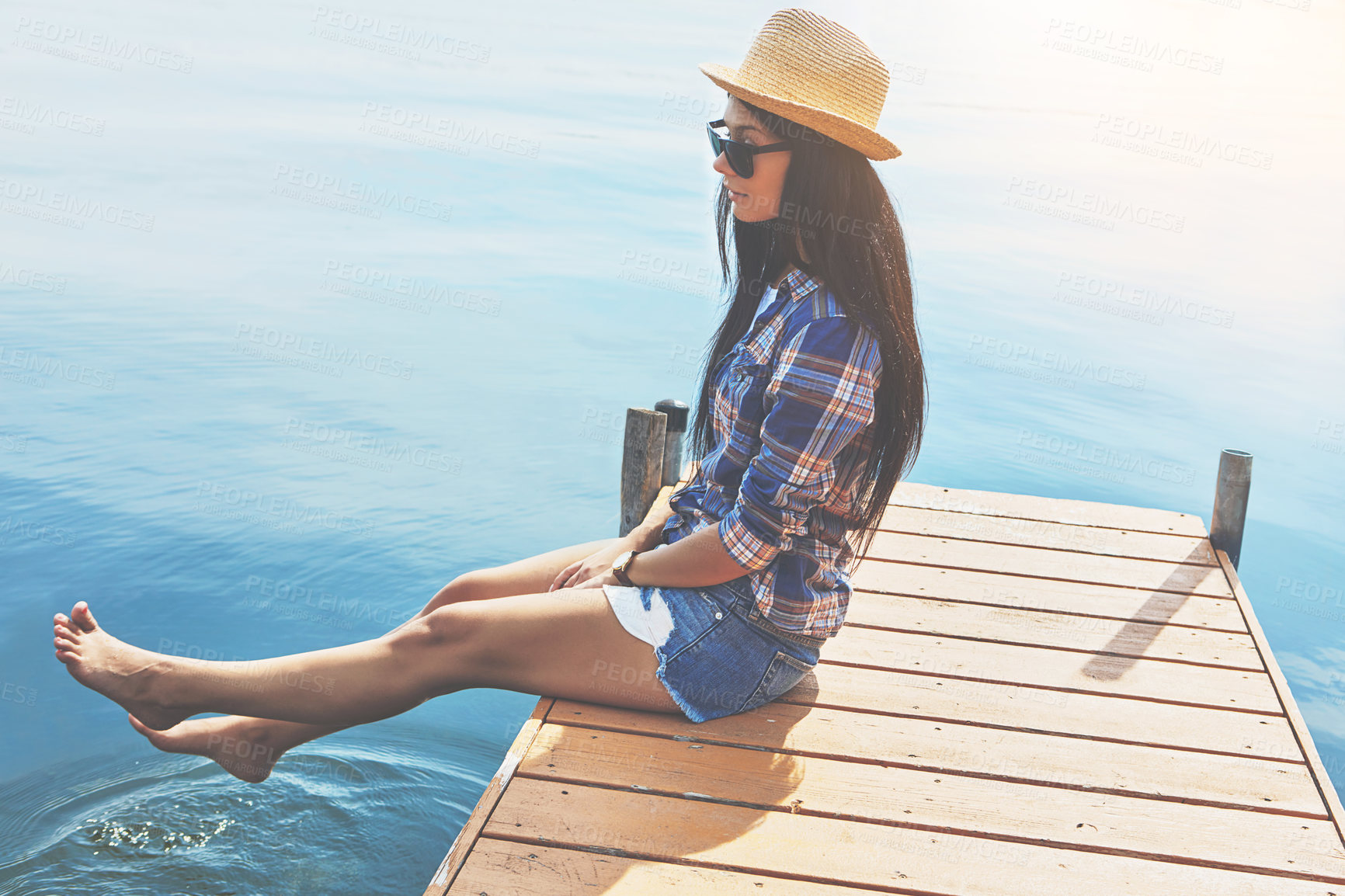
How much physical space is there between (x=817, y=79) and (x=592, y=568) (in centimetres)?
124

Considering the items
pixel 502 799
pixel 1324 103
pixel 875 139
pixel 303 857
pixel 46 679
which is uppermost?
pixel 1324 103

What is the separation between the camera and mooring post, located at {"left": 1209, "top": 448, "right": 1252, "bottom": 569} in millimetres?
4012

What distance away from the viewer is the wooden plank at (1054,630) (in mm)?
3238

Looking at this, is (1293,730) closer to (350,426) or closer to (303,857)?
(303,857)

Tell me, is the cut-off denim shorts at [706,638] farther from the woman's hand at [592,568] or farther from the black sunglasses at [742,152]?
the black sunglasses at [742,152]

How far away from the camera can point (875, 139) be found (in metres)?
2.33

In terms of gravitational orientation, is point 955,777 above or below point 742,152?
below

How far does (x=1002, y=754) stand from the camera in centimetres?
261

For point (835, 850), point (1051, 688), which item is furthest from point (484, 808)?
point (1051, 688)

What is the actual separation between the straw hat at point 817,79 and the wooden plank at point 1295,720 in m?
1.74

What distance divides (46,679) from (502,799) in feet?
13.0

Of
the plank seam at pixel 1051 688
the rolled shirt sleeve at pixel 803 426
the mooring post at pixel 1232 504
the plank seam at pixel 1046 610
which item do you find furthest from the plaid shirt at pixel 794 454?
the mooring post at pixel 1232 504

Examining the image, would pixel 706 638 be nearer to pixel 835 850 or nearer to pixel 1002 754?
pixel 835 850

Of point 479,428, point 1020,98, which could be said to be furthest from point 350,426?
point 1020,98
